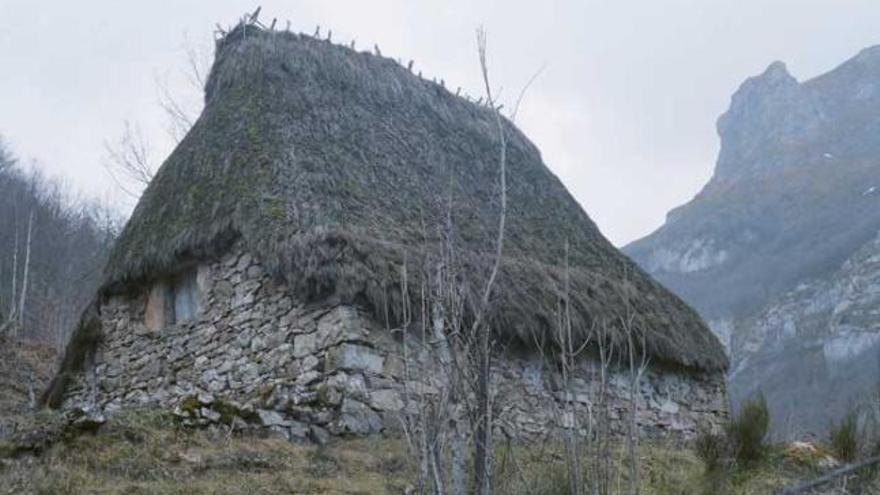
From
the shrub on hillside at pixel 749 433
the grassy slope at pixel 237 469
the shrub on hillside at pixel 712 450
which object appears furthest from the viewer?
the shrub on hillside at pixel 749 433

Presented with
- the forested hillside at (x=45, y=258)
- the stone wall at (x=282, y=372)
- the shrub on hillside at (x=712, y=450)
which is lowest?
the shrub on hillside at (x=712, y=450)

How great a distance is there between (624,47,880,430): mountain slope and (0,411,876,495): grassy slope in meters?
11.7

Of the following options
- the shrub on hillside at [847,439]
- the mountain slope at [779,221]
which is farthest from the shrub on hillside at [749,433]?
the mountain slope at [779,221]

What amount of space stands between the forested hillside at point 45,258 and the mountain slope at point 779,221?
1528 centimetres

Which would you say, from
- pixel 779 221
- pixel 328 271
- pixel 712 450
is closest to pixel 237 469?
pixel 328 271

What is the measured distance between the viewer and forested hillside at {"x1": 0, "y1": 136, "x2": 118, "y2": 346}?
21328 millimetres

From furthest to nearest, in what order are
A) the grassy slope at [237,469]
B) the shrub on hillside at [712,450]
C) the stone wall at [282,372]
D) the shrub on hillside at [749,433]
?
the stone wall at [282,372], the shrub on hillside at [749,433], the shrub on hillside at [712,450], the grassy slope at [237,469]

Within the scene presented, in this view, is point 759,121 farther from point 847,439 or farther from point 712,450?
point 712,450

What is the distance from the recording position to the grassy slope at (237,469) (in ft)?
16.5

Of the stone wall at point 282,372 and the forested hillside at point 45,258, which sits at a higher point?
A: the forested hillside at point 45,258

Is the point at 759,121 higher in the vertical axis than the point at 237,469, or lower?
higher

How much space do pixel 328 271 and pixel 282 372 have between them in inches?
37.9

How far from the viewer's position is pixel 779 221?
178ft

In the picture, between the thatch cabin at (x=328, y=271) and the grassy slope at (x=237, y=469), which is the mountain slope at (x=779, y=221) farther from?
the grassy slope at (x=237, y=469)
